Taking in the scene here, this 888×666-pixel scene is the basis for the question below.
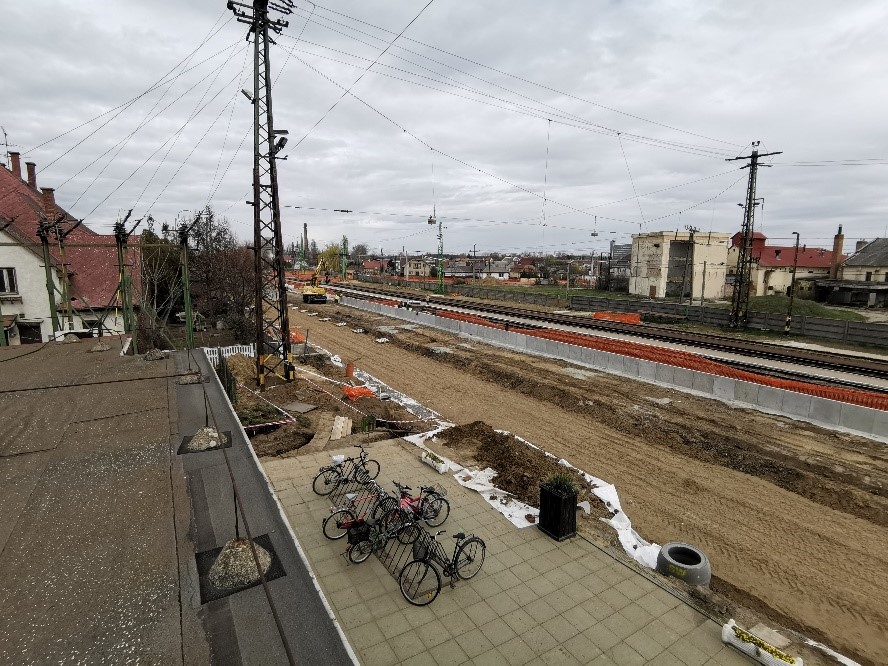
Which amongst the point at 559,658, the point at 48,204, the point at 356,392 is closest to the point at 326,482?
the point at 559,658

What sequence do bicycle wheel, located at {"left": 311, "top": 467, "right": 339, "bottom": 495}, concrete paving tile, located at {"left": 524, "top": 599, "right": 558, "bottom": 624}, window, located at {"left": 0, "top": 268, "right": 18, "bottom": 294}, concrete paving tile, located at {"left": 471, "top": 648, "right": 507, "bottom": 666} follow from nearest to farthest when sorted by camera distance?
1. concrete paving tile, located at {"left": 471, "top": 648, "right": 507, "bottom": 666}
2. concrete paving tile, located at {"left": 524, "top": 599, "right": 558, "bottom": 624}
3. bicycle wheel, located at {"left": 311, "top": 467, "right": 339, "bottom": 495}
4. window, located at {"left": 0, "top": 268, "right": 18, "bottom": 294}

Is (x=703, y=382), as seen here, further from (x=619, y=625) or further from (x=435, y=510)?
(x=619, y=625)

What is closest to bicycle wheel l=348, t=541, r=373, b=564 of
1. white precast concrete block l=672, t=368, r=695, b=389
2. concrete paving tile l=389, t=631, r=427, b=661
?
concrete paving tile l=389, t=631, r=427, b=661

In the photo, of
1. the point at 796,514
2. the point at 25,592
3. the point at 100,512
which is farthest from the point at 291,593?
the point at 796,514

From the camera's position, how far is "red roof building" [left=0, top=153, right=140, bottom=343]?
24688mm

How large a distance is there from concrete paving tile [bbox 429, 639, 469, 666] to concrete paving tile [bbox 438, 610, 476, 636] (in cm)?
25

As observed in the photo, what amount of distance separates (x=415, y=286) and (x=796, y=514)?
261 ft

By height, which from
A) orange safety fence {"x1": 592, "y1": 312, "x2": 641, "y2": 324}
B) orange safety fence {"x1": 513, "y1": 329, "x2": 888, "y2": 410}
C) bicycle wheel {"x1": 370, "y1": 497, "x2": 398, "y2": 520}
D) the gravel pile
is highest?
the gravel pile

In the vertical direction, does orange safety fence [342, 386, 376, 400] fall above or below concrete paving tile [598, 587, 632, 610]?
above

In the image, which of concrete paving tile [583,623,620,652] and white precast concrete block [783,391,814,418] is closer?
concrete paving tile [583,623,620,652]

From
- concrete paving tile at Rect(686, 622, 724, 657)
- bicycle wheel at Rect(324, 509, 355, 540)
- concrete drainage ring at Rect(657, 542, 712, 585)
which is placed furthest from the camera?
bicycle wheel at Rect(324, 509, 355, 540)

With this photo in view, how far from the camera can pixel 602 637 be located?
754 centimetres

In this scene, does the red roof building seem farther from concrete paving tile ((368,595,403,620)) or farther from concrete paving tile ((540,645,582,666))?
concrete paving tile ((540,645,582,666))

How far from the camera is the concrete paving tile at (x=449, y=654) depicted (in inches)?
277
